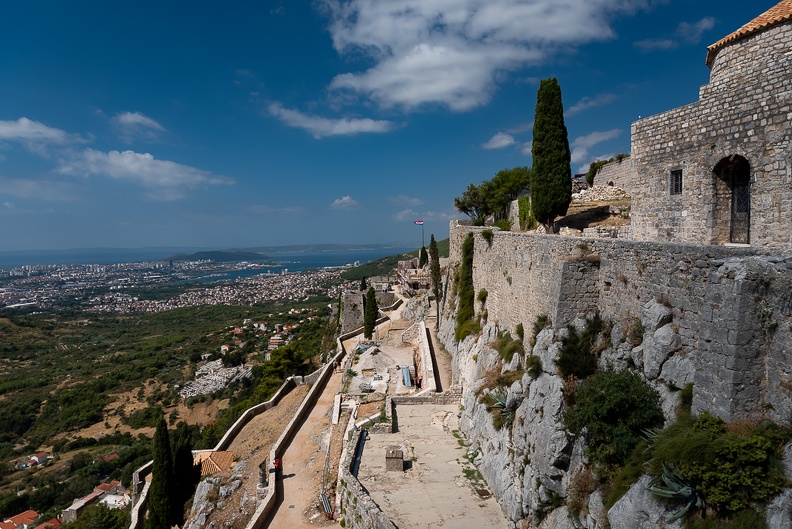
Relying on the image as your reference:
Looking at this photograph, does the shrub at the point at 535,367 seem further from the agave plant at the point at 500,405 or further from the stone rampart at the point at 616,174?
the stone rampart at the point at 616,174

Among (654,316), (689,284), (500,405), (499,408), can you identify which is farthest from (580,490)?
(499,408)

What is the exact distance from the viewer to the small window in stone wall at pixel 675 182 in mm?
9797

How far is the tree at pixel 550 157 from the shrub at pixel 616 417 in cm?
1117

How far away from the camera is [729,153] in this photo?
8641mm

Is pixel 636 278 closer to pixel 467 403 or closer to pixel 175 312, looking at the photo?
pixel 467 403

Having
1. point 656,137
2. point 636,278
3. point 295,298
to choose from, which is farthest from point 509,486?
point 295,298

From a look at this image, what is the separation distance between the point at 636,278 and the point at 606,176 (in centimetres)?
1694

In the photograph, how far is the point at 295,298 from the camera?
144875 millimetres

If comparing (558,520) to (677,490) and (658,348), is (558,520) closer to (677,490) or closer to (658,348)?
(677,490)

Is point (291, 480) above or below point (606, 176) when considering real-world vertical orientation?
below

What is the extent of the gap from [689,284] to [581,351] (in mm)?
2937

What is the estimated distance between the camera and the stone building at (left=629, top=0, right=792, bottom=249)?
7.84 meters

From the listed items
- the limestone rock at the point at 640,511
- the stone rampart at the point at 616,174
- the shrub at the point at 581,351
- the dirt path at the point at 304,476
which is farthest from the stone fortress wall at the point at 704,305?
the stone rampart at the point at 616,174

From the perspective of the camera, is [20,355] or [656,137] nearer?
[656,137]
